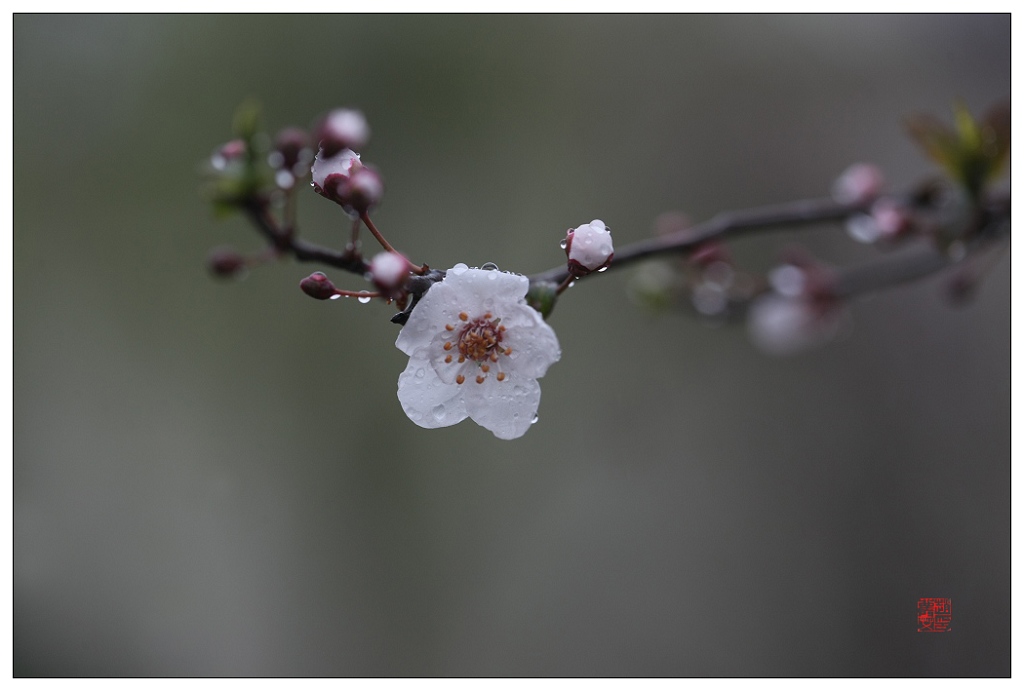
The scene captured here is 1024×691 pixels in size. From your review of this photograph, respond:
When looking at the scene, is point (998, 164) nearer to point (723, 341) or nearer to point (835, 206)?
point (835, 206)

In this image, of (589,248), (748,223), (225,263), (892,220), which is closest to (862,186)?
(892,220)

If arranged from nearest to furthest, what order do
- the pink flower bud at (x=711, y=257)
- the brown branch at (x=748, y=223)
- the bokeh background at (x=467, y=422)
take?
the brown branch at (x=748, y=223) → the pink flower bud at (x=711, y=257) → the bokeh background at (x=467, y=422)

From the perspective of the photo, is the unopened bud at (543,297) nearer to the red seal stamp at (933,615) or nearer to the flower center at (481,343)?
the flower center at (481,343)

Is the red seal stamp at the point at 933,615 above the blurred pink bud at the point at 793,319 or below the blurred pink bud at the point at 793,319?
below

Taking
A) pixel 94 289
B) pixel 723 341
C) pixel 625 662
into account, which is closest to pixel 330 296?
pixel 723 341

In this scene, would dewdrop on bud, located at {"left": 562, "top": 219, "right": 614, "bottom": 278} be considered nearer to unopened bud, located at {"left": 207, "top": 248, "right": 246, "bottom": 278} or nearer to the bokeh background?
unopened bud, located at {"left": 207, "top": 248, "right": 246, "bottom": 278}

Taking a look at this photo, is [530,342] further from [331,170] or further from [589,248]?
[331,170]

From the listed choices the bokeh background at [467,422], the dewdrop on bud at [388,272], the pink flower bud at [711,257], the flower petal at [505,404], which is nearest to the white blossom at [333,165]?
the dewdrop on bud at [388,272]
